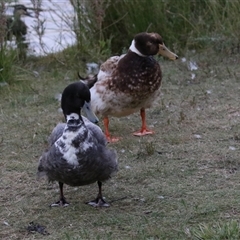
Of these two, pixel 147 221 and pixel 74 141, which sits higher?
pixel 74 141

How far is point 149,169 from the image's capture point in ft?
16.7

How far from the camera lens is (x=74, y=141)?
13.9 feet

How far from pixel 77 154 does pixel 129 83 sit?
179 cm

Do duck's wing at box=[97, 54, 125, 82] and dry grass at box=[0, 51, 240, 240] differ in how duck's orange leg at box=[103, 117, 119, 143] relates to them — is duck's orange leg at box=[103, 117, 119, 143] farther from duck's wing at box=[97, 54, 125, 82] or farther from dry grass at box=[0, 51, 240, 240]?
duck's wing at box=[97, 54, 125, 82]

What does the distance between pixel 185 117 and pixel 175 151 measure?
1018 mm

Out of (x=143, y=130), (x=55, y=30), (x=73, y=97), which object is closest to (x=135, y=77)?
(x=143, y=130)

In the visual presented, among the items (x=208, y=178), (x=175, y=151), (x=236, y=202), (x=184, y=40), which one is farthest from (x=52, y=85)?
(x=236, y=202)

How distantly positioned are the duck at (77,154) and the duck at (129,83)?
59.2 inches

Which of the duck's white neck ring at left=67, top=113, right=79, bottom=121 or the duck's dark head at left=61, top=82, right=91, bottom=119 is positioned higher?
the duck's dark head at left=61, top=82, right=91, bottom=119

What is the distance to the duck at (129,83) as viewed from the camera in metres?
5.91

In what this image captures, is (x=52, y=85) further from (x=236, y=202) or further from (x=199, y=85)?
(x=236, y=202)

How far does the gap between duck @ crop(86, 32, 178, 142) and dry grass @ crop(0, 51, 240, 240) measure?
0.90ft

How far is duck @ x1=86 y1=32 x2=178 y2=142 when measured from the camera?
19.4 feet

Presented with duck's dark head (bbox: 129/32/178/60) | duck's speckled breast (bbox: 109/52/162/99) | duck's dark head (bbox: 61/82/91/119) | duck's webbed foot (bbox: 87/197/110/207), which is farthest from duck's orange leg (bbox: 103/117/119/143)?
duck's dark head (bbox: 61/82/91/119)
